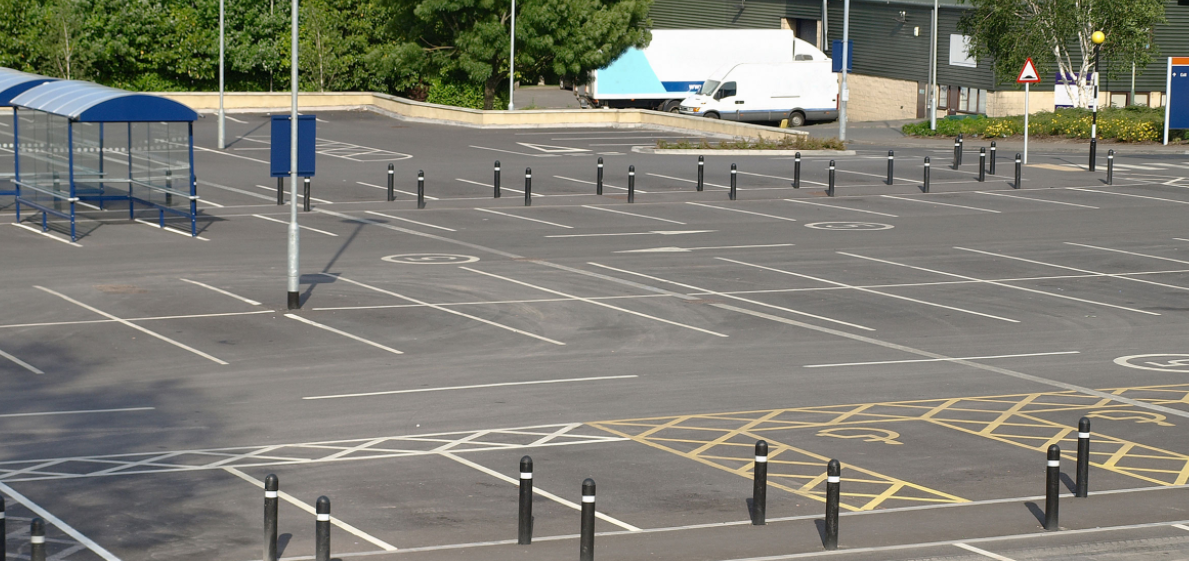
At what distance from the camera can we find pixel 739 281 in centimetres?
2311

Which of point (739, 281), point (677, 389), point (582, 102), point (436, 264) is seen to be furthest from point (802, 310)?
point (582, 102)

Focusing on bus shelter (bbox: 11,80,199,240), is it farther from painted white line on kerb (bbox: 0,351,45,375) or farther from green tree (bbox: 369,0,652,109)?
green tree (bbox: 369,0,652,109)

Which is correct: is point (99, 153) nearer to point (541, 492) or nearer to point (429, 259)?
point (429, 259)

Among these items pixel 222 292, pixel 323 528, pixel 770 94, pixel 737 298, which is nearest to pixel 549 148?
pixel 770 94

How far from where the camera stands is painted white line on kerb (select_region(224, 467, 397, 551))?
10.4 m

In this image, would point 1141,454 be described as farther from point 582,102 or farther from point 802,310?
point 582,102

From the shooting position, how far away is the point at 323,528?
29.9 feet

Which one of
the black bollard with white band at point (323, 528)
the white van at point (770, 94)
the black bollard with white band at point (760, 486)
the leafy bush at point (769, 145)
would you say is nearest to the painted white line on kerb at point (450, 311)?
the black bollard with white band at point (760, 486)

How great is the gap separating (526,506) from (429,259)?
15403 mm

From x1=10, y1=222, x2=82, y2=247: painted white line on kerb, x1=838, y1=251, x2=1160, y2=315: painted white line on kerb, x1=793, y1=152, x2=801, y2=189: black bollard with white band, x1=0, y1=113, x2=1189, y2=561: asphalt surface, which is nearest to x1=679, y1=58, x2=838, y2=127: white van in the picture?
x1=793, y1=152, x2=801, y2=189: black bollard with white band

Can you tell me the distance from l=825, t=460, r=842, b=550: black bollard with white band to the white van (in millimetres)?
49553

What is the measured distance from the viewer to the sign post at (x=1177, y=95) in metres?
45.9

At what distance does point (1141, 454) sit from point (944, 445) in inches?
68.2

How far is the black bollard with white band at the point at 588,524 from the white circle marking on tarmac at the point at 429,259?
1535 centimetres
